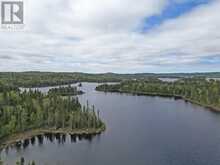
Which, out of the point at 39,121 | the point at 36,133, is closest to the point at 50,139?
the point at 36,133

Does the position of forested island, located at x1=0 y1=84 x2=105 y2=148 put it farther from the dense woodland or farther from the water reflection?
the water reflection

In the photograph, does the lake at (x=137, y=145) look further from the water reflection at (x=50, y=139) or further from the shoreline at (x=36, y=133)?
the shoreline at (x=36, y=133)

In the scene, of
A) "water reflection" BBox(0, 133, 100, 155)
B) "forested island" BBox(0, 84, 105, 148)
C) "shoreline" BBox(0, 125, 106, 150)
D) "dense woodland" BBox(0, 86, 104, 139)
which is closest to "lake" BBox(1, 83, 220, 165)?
"water reflection" BBox(0, 133, 100, 155)

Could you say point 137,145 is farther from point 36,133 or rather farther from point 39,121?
point 39,121

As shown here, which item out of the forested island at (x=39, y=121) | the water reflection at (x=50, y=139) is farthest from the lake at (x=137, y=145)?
the forested island at (x=39, y=121)

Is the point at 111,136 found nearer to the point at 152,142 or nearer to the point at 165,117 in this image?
the point at 152,142

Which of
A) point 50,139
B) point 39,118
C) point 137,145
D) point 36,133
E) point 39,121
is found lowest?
point 137,145

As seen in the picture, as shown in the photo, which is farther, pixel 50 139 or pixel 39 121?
pixel 39 121

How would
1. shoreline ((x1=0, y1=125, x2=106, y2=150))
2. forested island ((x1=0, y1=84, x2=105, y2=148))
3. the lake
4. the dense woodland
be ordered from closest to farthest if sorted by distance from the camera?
the lake, shoreline ((x1=0, y1=125, x2=106, y2=150)), forested island ((x1=0, y1=84, x2=105, y2=148)), the dense woodland
